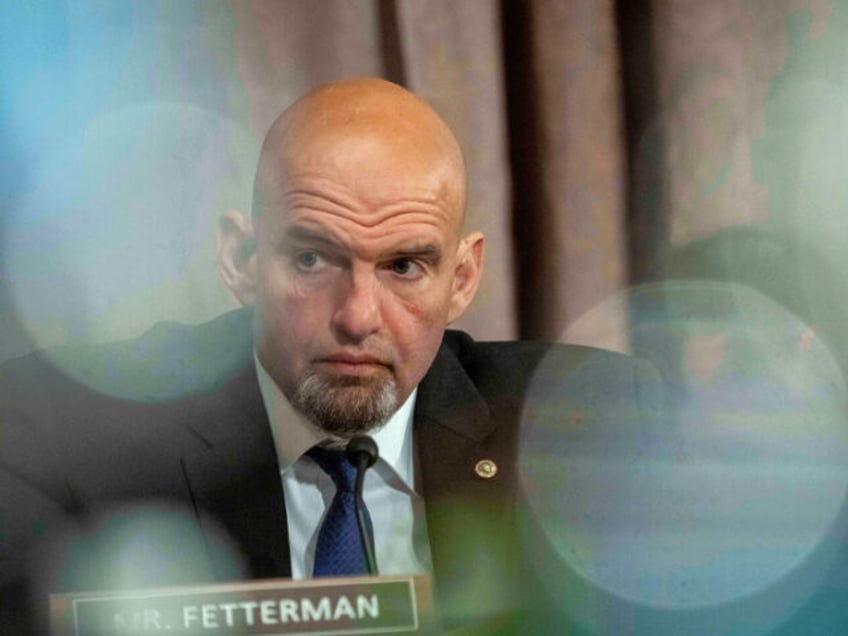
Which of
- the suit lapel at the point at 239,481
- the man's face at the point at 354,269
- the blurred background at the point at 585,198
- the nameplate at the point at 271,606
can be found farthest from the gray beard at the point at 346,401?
the nameplate at the point at 271,606

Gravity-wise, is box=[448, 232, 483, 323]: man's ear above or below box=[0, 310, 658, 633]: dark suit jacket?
above

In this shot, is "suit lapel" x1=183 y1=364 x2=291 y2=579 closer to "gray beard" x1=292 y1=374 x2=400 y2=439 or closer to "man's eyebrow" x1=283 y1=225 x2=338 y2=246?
"gray beard" x1=292 y1=374 x2=400 y2=439

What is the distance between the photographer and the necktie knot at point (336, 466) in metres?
1.37

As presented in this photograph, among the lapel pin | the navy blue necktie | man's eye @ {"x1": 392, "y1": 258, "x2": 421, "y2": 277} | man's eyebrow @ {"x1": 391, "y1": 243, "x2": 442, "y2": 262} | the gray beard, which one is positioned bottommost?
the navy blue necktie

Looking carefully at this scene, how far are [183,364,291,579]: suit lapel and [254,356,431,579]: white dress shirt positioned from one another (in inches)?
0.7

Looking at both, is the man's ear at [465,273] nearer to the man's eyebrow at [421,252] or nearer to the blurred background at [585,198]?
the man's eyebrow at [421,252]

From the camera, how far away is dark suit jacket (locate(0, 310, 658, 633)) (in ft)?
4.50

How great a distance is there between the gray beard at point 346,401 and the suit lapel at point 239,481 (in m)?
0.11

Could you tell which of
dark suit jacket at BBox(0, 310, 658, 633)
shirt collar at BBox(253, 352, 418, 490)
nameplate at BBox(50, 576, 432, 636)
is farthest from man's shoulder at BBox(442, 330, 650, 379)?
nameplate at BBox(50, 576, 432, 636)

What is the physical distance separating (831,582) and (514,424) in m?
0.44

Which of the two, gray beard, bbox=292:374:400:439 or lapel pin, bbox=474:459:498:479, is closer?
gray beard, bbox=292:374:400:439

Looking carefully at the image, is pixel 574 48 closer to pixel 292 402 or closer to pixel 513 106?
pixel 513 106

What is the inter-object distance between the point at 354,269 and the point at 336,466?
232 mm

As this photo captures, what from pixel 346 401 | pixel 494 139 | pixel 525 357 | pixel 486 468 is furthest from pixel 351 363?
pixel 494 139
